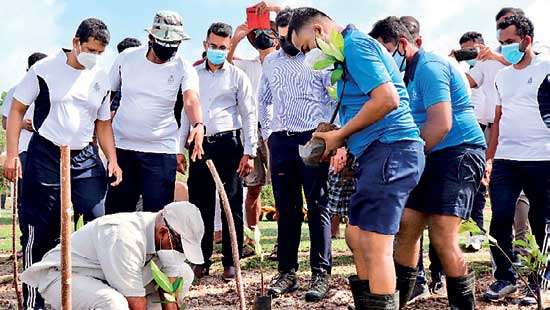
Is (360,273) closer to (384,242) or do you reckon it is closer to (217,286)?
(384,242)

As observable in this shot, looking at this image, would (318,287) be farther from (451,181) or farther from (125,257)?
(125,257)

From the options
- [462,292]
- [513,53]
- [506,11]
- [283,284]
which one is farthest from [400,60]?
[506,11]

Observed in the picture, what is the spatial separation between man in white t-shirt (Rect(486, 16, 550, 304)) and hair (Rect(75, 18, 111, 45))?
9.47 ft

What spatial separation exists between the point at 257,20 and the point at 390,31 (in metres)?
2.79

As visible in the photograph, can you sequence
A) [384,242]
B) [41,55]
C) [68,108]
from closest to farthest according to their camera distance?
[384,242]
[68,108]
[41,55]

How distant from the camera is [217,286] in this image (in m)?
6.02

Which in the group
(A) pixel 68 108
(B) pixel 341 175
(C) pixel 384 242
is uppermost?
(A) pixel 68 108

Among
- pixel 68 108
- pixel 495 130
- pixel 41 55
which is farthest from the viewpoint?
pixel 41 55

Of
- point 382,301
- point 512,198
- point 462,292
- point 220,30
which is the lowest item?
point 462,292

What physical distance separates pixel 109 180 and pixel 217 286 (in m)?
1.26

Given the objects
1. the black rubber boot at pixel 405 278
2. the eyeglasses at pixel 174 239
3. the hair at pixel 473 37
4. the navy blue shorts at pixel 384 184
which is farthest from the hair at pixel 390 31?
the hair at pixel 473 37

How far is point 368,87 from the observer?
12.3ft

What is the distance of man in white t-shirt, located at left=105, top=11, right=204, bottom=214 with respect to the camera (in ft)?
18.2

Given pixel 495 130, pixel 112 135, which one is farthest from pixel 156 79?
pixel 495 130
